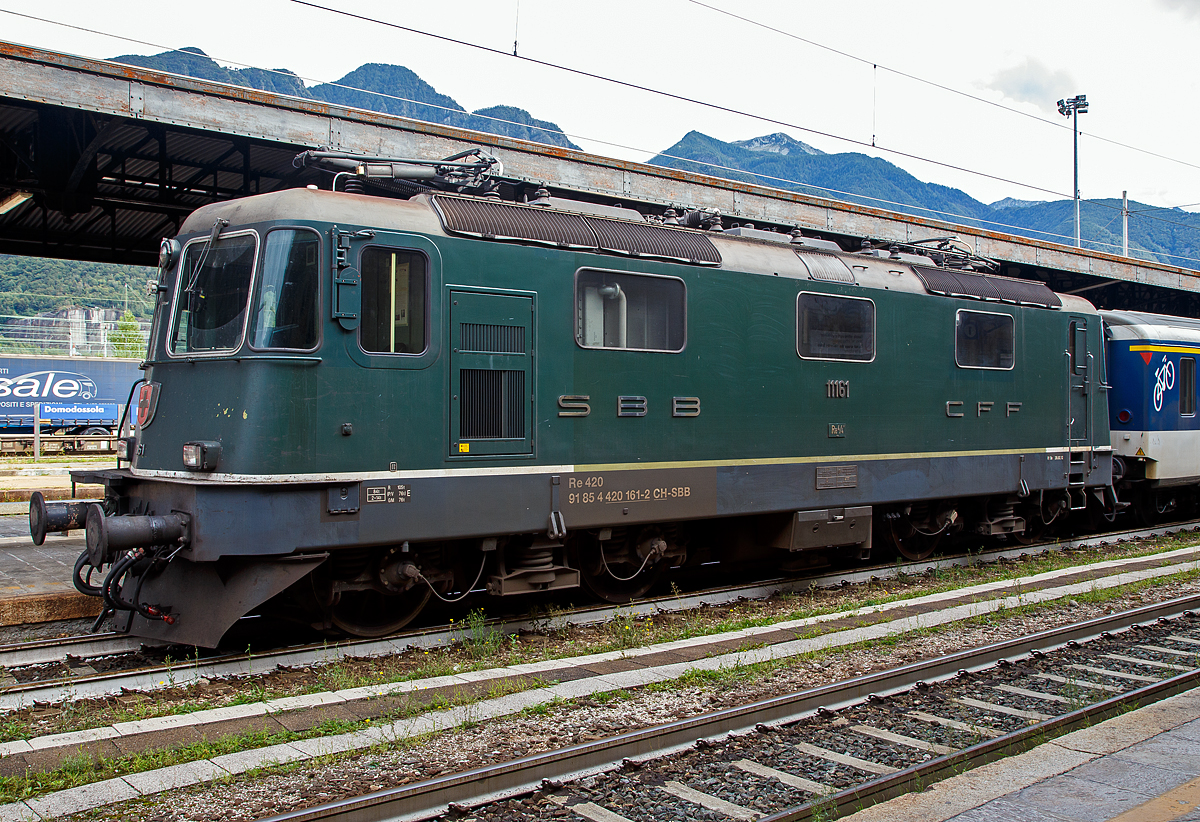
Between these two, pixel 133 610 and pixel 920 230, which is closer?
pixel 133 610

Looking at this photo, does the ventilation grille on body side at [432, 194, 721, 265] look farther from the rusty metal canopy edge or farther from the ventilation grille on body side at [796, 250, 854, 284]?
the rusty metal canopy edge

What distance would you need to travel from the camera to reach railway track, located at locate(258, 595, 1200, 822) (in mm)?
4609

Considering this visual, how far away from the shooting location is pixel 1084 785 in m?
4.67

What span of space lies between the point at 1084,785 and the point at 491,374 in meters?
5.14

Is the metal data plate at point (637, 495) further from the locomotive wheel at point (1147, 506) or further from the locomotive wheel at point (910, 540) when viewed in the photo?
the locomotive wheel at point (1147, 506)

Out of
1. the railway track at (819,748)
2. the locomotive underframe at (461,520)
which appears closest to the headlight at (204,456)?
the locomotive underframe at (461,520)

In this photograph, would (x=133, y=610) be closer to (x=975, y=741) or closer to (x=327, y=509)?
(x=327, y=509)

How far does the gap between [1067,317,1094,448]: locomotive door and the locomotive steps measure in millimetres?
4751

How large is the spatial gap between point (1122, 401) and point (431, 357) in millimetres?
13061

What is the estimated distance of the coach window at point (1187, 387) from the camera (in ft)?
53.0

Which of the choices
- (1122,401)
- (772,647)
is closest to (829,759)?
(772,647)

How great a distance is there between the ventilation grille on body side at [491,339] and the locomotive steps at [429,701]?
2.59m

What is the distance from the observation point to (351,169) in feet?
28.6

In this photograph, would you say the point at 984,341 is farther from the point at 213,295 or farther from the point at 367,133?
the point at 213,295
